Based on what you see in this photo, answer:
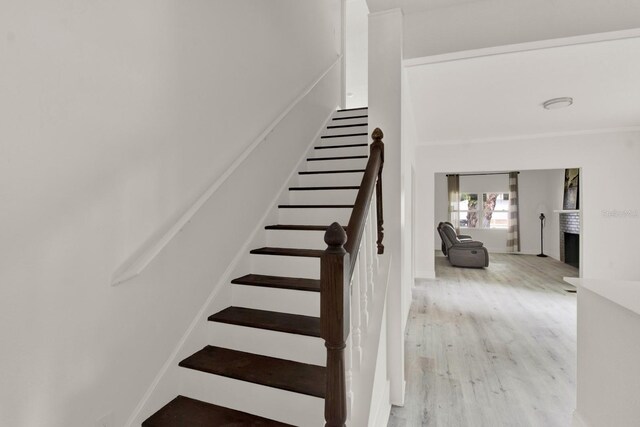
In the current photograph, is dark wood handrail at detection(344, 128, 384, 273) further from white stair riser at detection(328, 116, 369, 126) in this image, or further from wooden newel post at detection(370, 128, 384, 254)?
white stair riser at detection(328, 116, 369, 126)

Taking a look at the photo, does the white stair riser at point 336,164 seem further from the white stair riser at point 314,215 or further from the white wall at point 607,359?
the white wall at point 607,359

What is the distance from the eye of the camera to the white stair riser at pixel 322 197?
2.77 meters

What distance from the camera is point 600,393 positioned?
180 cm

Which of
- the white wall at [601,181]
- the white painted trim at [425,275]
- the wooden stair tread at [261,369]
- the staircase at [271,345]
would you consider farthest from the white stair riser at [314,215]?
the white wall at [601,181]

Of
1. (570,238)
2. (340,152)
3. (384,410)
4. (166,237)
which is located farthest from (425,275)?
(166,237)

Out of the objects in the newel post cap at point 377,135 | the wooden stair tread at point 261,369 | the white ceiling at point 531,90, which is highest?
the white ceiling at point 531,90

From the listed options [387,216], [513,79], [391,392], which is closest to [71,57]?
[387,216]

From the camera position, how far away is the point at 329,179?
305cm

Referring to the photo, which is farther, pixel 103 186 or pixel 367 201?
pixel 367 201

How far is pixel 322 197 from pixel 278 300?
1097 mm

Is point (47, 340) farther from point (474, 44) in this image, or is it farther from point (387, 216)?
point (474, 44)

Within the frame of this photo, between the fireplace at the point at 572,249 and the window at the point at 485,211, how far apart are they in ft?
6.44

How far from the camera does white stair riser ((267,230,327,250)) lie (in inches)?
95.2

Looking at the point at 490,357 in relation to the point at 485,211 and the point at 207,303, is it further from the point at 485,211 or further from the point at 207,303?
the point at 485,211
